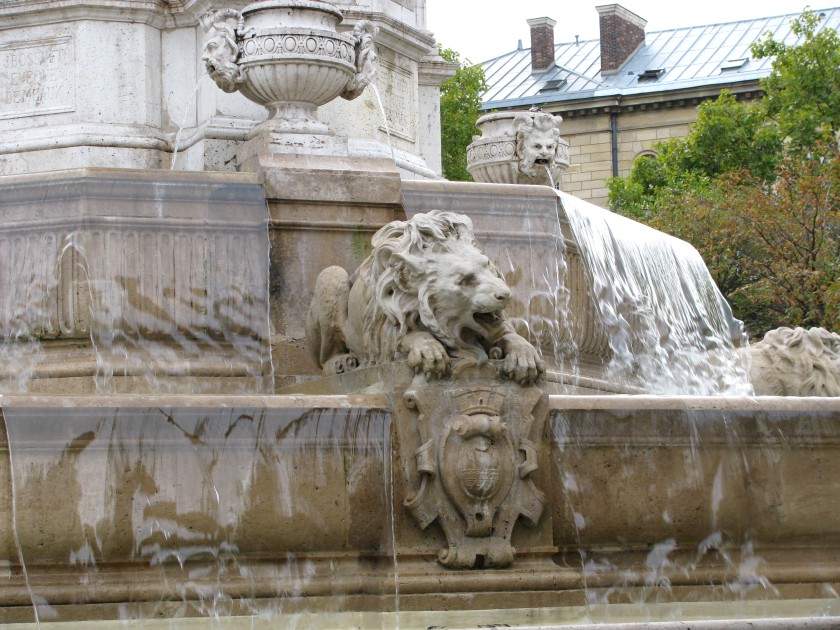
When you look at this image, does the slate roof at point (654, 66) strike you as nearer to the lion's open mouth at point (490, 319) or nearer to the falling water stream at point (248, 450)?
the falling water stream at point (248, 450)

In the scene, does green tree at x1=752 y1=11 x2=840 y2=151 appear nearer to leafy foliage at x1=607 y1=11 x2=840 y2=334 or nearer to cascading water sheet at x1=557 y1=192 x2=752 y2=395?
leafy foliage at x1=607 y1=11 x2=840 y2=334

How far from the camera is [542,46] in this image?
70.6m

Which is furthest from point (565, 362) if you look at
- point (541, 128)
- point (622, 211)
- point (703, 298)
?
point (622, 211)

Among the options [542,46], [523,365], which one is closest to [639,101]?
[542,46]

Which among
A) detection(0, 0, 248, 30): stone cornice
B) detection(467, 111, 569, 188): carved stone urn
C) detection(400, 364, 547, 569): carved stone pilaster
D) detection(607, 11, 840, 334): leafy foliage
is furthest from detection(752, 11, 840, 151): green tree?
detection(400, 364, 547, 569): carved stone pilaster

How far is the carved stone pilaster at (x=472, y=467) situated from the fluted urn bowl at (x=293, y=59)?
338cm

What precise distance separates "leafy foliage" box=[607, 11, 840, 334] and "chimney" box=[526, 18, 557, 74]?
24.5 m

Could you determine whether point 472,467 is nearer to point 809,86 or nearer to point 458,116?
point 809,86

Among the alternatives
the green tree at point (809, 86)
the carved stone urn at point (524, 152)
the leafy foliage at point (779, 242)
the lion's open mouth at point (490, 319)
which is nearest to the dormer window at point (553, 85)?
the green tree at point (809, 86)

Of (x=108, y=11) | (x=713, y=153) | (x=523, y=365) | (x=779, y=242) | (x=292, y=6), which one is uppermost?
(x=713, y=153)

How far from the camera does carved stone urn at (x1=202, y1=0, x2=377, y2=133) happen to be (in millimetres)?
11289

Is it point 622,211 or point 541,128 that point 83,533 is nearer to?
point 541,128

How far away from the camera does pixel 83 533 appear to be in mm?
8047

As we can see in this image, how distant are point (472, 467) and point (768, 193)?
81.6ft
